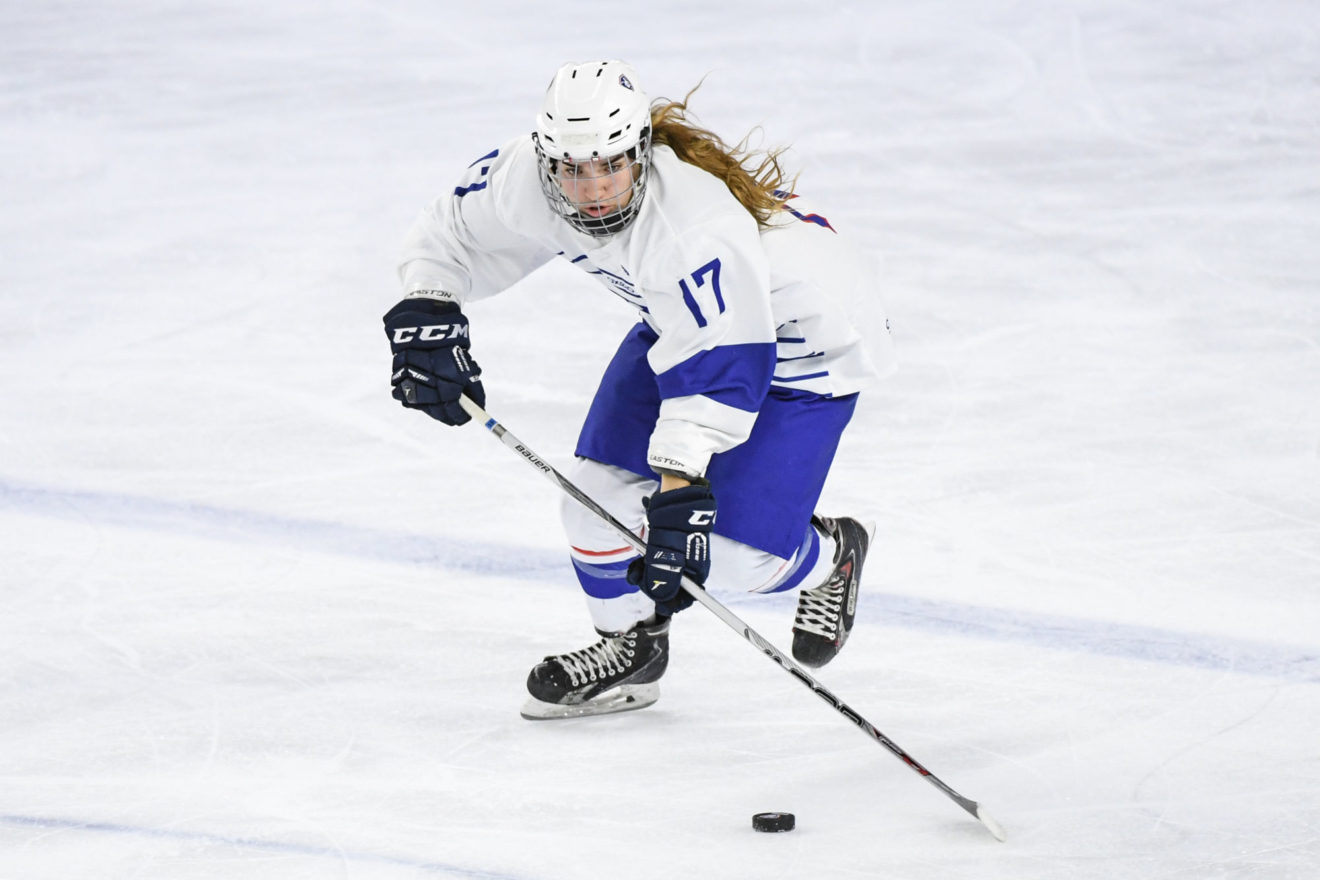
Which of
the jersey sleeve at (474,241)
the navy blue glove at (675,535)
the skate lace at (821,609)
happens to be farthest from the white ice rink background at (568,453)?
the jersey sleeve at (474,241)

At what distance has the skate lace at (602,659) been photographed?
3002 millimetres

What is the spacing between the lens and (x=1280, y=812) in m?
2.53

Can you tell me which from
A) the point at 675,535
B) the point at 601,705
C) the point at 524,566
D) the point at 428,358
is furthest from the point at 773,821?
the point at 524,566

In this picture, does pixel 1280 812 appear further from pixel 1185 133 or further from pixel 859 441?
pixel 1185 133

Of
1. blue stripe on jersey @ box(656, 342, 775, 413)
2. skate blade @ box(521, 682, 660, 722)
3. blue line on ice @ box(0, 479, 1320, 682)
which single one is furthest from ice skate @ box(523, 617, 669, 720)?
blue stripe on jersey @ box(656, 342, 775, 413)

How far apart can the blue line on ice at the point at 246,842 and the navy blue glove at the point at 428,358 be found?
81cm

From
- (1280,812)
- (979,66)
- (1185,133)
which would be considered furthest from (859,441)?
(979,66)

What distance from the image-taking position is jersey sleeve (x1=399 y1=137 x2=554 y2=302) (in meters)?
2.87

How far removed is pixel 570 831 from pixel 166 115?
4.90 metres

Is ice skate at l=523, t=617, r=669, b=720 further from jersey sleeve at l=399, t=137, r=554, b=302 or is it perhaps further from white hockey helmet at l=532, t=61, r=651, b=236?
white hockey helmet at l=532, t=61, r=651, b=236

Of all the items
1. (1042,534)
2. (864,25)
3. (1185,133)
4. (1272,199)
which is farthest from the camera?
(864,25)

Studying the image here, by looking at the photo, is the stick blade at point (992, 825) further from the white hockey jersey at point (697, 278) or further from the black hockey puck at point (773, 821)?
the white hockey jersey at point (697, 278)

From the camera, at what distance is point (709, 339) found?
8.30ft

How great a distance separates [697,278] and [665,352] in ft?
0.46
